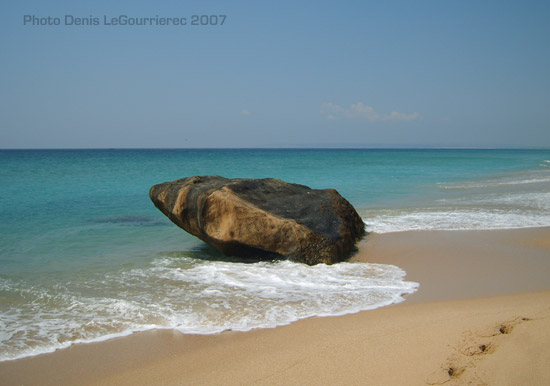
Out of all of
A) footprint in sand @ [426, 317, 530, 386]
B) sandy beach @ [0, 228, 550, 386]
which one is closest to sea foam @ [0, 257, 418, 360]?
sandy beach @ [0, 228, 550, 386]

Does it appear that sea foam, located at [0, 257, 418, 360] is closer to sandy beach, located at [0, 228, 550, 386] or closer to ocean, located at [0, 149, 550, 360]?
ocean, located at [0, 149, 550, 360]

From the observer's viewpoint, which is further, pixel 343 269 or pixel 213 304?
pixel 343 269

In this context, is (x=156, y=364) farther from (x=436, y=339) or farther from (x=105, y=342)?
(x=436, y=339)

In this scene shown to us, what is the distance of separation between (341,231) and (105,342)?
406cm

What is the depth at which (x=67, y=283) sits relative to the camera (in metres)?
5.94

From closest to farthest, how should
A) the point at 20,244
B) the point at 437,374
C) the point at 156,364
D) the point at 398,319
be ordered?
the point at 437,374 → the point at 156,364 → the point at 398,319 → the point at 20,244

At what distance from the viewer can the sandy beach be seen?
322 cm

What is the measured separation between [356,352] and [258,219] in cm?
343

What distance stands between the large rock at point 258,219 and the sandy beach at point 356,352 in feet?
6.36

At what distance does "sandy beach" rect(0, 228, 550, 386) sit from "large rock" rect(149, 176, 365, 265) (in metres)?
1.94

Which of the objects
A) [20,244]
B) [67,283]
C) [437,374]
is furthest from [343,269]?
[20,244]

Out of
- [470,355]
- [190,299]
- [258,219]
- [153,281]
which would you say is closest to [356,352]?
[470,355]

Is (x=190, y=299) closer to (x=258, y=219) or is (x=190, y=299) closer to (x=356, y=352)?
(x=258, y=219)

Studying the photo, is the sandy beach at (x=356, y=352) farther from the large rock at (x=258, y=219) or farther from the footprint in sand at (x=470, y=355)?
the large rock at (x=258, y=219)
